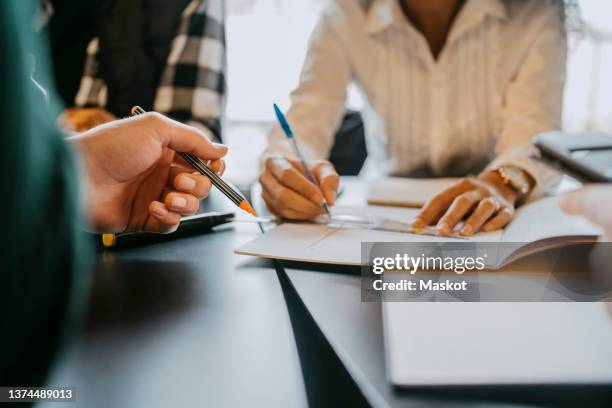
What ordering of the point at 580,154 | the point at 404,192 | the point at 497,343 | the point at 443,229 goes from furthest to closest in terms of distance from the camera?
the point at 404,192 → the point at 443,229 → the point at 580,154 → the point at 497,343

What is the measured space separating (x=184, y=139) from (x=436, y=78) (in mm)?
790

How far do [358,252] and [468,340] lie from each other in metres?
0.19

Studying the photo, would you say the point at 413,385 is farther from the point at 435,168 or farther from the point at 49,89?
the point at 435,168

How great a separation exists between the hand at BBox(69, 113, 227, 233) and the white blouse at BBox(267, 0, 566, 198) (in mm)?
444

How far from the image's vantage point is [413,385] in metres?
0.26

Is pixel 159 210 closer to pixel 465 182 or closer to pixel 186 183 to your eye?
pixel 186 183

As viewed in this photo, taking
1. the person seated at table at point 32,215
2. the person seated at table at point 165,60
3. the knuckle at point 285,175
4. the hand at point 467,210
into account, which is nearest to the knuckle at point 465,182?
the hand at point 467,210

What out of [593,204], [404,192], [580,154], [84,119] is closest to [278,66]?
[84,119]

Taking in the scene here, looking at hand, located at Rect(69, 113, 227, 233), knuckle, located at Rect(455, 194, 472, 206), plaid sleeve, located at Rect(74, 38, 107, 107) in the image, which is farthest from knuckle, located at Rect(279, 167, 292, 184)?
plaid sleeve, located at Rect(74, 38, 107, 107)

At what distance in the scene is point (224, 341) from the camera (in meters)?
0.33

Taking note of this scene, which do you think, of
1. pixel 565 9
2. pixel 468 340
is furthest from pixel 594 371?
pixel 565 9

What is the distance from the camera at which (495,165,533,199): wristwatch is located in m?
0.71

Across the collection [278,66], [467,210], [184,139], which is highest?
[184,139]

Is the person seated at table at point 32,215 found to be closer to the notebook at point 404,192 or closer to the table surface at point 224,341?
the table surface at point 224,341
